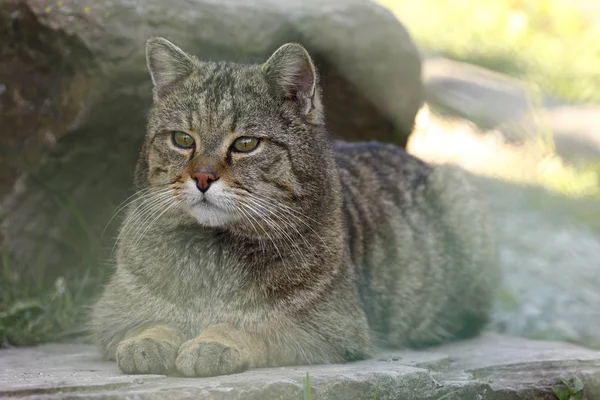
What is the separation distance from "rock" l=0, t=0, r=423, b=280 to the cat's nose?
1.89 metres

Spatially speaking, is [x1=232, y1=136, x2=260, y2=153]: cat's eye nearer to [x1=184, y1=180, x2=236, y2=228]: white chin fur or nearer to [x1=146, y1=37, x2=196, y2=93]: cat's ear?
[x1=184, y1=180, x2=236, y2=228]: white chin fur

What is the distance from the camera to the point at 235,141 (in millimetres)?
4152

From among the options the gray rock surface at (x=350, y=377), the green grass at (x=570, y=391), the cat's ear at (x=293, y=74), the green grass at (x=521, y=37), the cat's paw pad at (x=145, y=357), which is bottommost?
the green grass at (x=570, y=391)

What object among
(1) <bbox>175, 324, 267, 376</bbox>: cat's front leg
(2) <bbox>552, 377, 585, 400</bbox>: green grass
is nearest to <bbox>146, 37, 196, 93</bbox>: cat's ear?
(1) <bbox>175, 324, 267, 376</bbox>: cat's front leg

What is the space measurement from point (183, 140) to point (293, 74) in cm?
64

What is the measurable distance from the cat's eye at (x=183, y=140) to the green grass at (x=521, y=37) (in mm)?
7643

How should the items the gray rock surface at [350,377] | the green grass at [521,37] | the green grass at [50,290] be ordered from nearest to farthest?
the gray rock surface at [350,377] → the green grass at [50,290] → the green grass at [521,37]

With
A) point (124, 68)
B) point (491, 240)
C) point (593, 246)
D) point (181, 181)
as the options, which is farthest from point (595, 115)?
point (181, 181)

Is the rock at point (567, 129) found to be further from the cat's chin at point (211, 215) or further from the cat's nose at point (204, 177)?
the cat's nose at point (204, 177)

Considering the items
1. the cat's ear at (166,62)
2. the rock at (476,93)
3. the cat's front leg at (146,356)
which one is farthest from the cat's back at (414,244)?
the rock at (476,93)

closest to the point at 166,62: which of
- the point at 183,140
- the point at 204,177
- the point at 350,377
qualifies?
the point at 183,140

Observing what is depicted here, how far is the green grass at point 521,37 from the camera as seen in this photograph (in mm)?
11531

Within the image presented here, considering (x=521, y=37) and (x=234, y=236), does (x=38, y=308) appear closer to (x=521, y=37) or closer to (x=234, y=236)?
(x=234, y=236)

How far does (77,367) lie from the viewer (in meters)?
4.16
